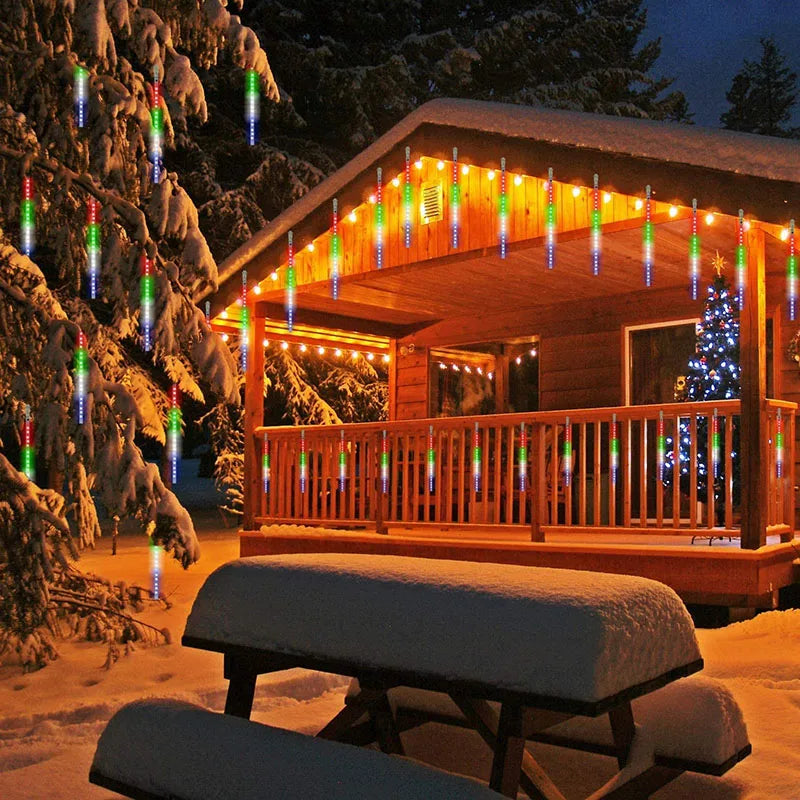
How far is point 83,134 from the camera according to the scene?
6.84m

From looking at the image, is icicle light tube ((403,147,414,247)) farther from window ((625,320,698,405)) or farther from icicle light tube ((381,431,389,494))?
window ((625,320,698,405))

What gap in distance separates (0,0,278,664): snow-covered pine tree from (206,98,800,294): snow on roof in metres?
2.82

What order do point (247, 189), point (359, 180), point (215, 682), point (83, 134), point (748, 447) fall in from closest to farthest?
point (215, 682), point (83, 134), point (748, 447), point (359, 180), point (247, 189)

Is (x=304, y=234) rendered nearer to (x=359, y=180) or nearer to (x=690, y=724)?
(x=359, y=180)

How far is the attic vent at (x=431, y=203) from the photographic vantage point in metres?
9.94

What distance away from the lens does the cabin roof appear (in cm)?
747

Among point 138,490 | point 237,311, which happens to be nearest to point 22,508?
point 138,490

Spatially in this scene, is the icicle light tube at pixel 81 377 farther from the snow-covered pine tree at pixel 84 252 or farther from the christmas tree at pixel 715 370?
the christmas tree at pixel 715 370

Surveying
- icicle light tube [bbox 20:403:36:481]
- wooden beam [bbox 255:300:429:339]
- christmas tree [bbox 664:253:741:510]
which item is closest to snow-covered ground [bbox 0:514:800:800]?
icicle light tube [bbox 20:403:36:481]

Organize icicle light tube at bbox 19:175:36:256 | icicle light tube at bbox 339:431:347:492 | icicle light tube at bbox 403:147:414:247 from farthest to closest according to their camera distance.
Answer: icicle light tube at bbox 339:431:347:492 → icicle light tube at bbox 403:147:414:247 → icicle light tube at bbox 19:175:36:256

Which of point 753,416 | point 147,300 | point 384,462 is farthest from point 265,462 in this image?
point 753,416

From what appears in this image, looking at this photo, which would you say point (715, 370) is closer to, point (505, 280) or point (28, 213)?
point (505, 280)

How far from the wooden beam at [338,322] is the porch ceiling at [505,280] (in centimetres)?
1

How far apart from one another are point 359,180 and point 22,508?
5.50 m
